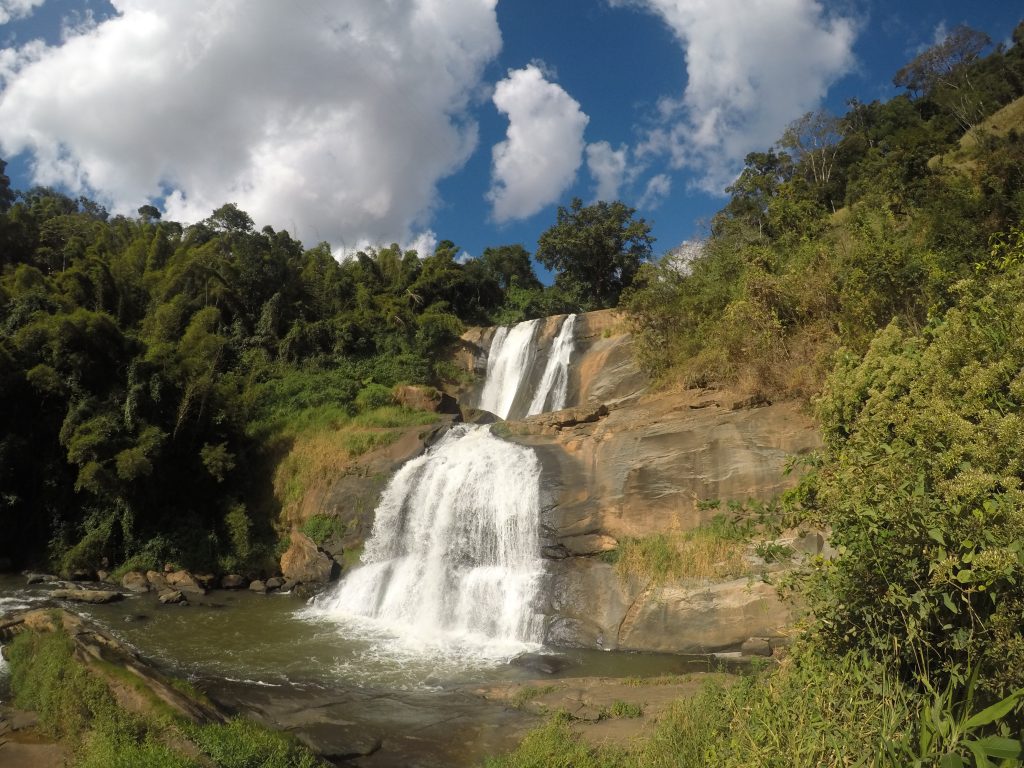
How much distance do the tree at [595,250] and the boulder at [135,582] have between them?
92.6 feet

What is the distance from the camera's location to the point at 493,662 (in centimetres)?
1222

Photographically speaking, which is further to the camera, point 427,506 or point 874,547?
point 427,506

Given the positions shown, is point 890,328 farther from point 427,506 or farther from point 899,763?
point 427,506

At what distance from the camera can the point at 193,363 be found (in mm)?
21953

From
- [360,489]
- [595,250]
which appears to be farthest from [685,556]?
[595,250]

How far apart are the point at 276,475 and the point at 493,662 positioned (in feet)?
42.4

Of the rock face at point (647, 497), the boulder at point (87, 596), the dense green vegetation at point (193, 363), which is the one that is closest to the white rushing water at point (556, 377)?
the dense green vegetation at point (193, 363)

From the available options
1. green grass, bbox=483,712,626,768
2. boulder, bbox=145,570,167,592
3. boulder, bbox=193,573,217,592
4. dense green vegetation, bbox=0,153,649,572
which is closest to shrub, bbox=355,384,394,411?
dense green vegetation, bbox=0,153,649,572

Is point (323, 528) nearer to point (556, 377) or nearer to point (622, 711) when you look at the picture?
point (556, 377)

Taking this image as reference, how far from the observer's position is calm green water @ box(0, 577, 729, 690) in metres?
11.2

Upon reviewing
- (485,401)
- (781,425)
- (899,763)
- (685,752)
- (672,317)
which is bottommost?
(685,752)

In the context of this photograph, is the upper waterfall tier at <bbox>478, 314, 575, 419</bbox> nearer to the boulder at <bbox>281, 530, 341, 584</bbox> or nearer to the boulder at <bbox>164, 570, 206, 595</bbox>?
the boulder at <bbox>281, 530, 341, 584</bbox>

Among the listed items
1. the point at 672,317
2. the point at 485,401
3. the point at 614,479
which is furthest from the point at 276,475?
the point at 672,317

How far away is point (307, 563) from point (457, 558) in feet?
17.3
